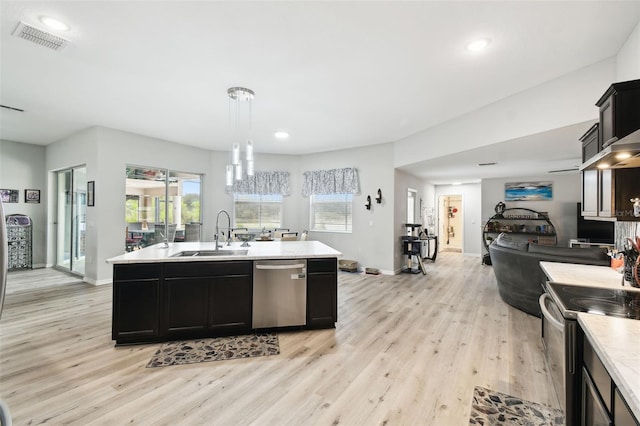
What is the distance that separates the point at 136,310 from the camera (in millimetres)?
2928

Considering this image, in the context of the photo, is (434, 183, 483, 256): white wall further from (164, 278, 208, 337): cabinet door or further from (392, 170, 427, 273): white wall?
(164, 278, 208, 337): cabinet door

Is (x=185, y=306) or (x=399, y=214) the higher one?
(x=399, y=214)

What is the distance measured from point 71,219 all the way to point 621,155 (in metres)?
8.39

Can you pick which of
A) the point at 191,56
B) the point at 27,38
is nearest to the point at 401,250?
the point at 191,56

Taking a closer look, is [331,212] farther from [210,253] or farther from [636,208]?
[636,208]

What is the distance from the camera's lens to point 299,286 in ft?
11.0

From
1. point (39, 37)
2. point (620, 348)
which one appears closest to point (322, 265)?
point (620, 348)

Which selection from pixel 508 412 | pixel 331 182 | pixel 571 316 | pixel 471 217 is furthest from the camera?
pixel 471 217

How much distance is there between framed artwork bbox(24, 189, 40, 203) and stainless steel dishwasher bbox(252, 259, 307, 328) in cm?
667

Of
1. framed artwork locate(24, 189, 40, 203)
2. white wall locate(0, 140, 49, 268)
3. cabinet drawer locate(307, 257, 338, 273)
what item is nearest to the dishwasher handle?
cabinet drawer locate(307, 257, 338, 273)

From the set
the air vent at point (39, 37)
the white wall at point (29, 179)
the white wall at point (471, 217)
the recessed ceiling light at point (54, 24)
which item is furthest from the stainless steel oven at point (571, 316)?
the white wall at point (29, 179)

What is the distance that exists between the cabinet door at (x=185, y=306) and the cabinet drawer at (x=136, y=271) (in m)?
0.15

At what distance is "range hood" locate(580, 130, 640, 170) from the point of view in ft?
4.72

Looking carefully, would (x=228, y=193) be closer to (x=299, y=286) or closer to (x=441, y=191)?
(x=299, y=286)
